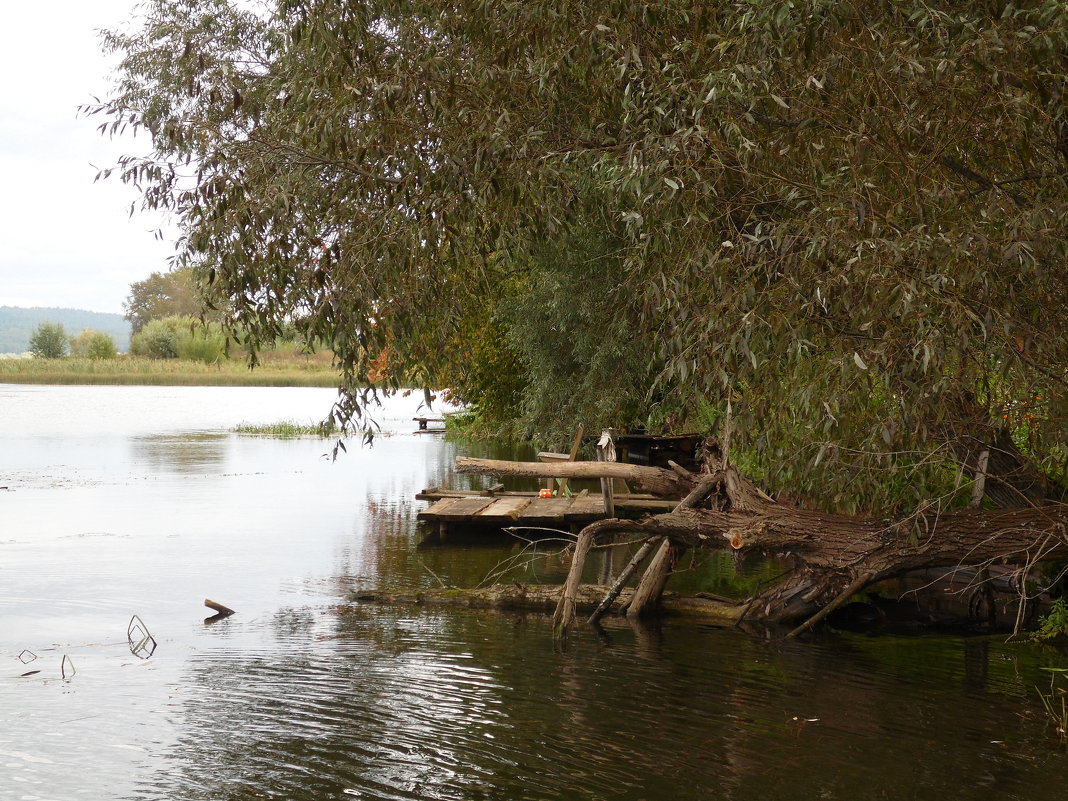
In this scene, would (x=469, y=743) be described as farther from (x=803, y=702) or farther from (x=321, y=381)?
(x=321, y=381)

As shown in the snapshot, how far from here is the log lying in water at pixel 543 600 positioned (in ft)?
35.0

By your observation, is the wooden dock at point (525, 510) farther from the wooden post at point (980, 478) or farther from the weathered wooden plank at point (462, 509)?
the wooden post at point (980, 478)

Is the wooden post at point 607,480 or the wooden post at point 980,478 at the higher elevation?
Answer: the wooden post at point 980,478

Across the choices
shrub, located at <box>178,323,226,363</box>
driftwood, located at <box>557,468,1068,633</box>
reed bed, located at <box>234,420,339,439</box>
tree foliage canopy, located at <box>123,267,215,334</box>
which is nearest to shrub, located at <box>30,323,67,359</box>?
shrub, located at <box>178,323,226,363</box>

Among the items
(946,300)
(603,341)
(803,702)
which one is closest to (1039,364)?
(946,300)

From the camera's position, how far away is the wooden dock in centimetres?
1598

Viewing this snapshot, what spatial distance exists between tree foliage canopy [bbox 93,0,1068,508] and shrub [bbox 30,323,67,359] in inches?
3549

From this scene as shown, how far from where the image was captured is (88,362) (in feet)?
256

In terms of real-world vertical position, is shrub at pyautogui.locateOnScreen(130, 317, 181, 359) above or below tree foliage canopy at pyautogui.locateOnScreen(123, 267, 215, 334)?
below

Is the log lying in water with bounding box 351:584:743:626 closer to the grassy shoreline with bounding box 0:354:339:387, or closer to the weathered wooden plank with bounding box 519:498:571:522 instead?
the weathered wooden plank with bounding box 519:498:571:522

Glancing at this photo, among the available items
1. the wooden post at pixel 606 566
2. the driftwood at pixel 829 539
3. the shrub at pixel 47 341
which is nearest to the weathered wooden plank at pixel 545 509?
the wooden post at pixel 606 566

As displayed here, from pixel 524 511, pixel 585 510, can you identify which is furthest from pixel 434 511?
pixel 585 510

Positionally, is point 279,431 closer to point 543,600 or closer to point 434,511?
point 434,511

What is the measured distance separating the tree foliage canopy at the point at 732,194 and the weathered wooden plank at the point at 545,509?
6565 millimetres
